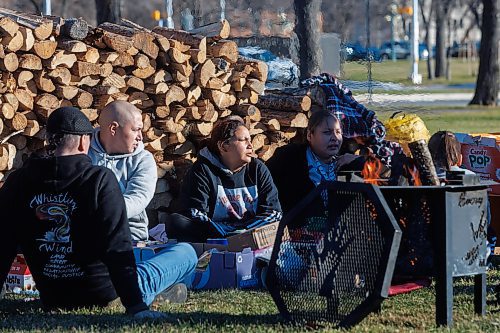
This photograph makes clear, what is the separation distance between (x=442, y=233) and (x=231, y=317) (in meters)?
1.32

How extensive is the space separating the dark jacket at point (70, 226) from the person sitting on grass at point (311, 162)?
9.60ft

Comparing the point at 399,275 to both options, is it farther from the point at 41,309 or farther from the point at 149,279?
the point at 41,309

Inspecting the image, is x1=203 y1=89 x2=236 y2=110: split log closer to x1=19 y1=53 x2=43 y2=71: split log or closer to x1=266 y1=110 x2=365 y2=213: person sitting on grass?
x1=266 y1=110 x2=365 y2=213: person sitting on grass

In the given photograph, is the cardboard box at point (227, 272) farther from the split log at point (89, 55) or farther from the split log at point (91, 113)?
the split log at point (89, 55)

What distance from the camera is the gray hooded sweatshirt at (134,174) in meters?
6.85

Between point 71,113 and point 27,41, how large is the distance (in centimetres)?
264

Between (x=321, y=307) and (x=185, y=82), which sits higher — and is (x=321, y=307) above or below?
below

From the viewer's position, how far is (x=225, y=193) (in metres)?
7.73

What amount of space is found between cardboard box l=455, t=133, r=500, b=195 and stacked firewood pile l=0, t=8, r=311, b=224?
161 cm

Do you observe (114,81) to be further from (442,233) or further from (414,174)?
(442,233)

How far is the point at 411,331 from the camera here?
207 inches

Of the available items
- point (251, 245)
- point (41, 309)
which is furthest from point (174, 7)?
point (41, 309)

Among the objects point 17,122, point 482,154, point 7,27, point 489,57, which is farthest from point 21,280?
point 489,57

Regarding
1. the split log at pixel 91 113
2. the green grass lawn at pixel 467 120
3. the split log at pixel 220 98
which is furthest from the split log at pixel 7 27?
the green grass lawn at pixel 467 120
